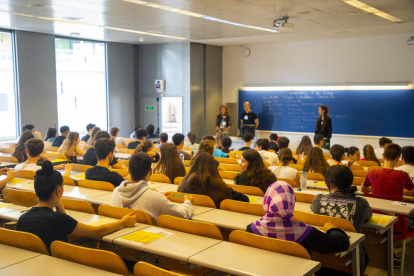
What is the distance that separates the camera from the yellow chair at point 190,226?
2843mm

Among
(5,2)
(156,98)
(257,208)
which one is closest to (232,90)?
(156,98)

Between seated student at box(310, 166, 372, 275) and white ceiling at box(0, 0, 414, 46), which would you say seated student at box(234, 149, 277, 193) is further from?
white ceiling at box(0, 0, 414, 46)

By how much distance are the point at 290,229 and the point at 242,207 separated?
94 centimetres

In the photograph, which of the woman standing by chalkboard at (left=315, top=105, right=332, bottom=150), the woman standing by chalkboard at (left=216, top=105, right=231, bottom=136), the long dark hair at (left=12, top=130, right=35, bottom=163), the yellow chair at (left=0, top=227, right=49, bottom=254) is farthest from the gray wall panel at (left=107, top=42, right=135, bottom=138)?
the yellow chair at (left=0, top=227, right=49, bottom=254)

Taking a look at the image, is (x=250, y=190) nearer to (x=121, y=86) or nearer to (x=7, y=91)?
(x=7, y=91)

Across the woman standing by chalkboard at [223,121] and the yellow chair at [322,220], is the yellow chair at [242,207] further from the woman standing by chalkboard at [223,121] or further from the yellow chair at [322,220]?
the woman standing by chalkboard at [223,121]

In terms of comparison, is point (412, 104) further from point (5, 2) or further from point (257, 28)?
point (5, 2)

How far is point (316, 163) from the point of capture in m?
5.44

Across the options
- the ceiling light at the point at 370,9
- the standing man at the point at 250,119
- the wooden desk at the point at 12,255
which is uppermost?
the ceiling light at the point at 370,9

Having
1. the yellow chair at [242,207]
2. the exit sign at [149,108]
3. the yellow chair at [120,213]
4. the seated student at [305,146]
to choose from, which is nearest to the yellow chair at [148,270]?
the yellow chair at [120,213]

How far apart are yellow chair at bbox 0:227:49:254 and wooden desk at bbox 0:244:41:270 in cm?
4

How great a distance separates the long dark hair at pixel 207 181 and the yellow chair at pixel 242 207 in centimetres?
23

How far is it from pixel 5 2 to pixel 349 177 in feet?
20.0

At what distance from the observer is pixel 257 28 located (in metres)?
8.91
